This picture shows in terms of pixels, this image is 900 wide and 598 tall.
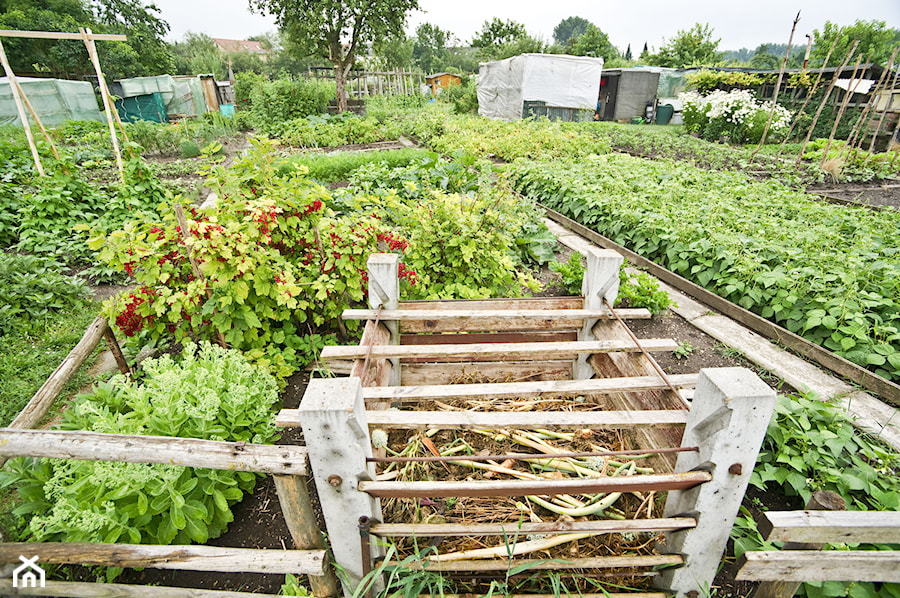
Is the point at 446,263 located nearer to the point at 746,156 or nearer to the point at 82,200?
the point at 82,200

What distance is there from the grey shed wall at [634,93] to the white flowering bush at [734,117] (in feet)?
29.7

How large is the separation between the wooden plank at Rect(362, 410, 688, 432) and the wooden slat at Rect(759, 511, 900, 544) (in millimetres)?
413

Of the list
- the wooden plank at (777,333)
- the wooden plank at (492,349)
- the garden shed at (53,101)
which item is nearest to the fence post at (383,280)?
the wooden plank at (492,349)

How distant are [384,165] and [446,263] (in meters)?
4.25

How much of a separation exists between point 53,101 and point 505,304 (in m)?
22.9

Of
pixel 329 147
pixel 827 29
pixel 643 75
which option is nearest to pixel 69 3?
pixel 329 147

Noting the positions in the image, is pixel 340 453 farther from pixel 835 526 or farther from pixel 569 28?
pixel 569 28

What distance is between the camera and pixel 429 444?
2389 millimetres

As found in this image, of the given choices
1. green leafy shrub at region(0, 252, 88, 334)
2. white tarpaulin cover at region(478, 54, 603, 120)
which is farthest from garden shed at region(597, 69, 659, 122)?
green leafy shrub at region(0, 252, 88, 334)

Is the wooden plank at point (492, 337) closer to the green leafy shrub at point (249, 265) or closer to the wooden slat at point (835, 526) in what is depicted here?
the green leafy shrub at point (249, 265)

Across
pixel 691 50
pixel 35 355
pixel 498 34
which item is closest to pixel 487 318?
pixel 35 355

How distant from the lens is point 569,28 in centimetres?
12125

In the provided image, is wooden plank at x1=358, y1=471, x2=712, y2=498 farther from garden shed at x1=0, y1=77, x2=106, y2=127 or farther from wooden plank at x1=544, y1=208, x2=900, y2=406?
garden shed at x1=0, y1=77, x2=106, y2=127

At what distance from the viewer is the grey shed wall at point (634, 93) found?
76.1 feet
